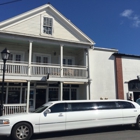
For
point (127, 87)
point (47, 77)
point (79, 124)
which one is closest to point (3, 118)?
point (79, 124)

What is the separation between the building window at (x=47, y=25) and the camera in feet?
46.8

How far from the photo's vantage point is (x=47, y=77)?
1295cm

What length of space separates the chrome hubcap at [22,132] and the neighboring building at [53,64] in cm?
535

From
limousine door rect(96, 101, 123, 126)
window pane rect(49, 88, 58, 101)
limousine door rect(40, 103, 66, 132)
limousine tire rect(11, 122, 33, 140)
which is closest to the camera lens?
limousine tire rect(11, 122, 33, 140)

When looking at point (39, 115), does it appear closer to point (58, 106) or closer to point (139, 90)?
point (58, 106)

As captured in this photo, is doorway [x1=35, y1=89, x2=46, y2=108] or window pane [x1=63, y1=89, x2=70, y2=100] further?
window pane [x1=63, y1=89, x2=70, y2=100]

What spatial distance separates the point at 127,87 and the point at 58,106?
10.1 m

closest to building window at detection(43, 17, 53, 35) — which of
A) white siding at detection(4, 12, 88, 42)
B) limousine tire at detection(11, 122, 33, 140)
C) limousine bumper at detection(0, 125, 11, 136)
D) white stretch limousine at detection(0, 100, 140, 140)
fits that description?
white siding at detection(4, 12, 88, 42)

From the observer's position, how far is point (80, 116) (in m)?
8.03

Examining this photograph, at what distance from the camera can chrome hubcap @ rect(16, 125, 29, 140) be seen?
272 inches

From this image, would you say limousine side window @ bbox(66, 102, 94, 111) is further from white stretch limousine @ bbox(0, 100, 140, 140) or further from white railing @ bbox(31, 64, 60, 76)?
white railing @ bbox(31, 64, 60, 76)

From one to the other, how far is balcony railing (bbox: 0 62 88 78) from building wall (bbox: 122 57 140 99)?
4.24 metres

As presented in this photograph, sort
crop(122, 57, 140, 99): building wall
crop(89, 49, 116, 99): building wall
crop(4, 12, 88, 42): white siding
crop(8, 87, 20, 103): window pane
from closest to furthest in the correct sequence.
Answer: crop(4, 12, 88, 42): white siding < crop(8, 87, 20, 103): window pane < crop(89, 49, 116, 99): building wall < crop(122, 57, 140, 99): building wall

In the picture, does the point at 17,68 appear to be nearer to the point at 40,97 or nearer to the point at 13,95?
the point at 13,95
